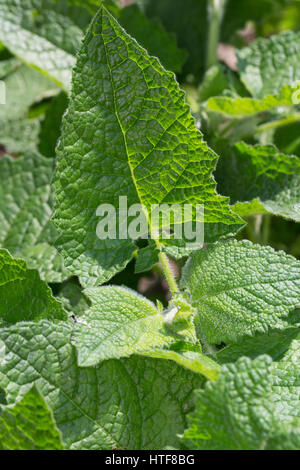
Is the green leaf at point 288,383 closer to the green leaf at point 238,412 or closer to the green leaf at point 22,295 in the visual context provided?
the green leaf at point 238,412

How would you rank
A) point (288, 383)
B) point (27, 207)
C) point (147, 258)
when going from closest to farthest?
point (288, 383) → point (147, 258) → point (27, 207)

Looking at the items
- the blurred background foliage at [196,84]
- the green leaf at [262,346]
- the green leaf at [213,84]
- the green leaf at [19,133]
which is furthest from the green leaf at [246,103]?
the green leaf at [19,133]

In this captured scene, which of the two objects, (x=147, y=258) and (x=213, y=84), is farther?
(x=213, y=84)

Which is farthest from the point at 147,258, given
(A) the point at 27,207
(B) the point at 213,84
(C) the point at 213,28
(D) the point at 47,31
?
(C) the point at 213,28

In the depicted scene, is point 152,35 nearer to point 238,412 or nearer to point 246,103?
point 246,103

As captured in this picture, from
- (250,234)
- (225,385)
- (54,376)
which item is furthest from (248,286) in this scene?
(250,234)

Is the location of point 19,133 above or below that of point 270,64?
below

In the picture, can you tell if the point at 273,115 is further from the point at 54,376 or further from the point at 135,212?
the point at 54,376
